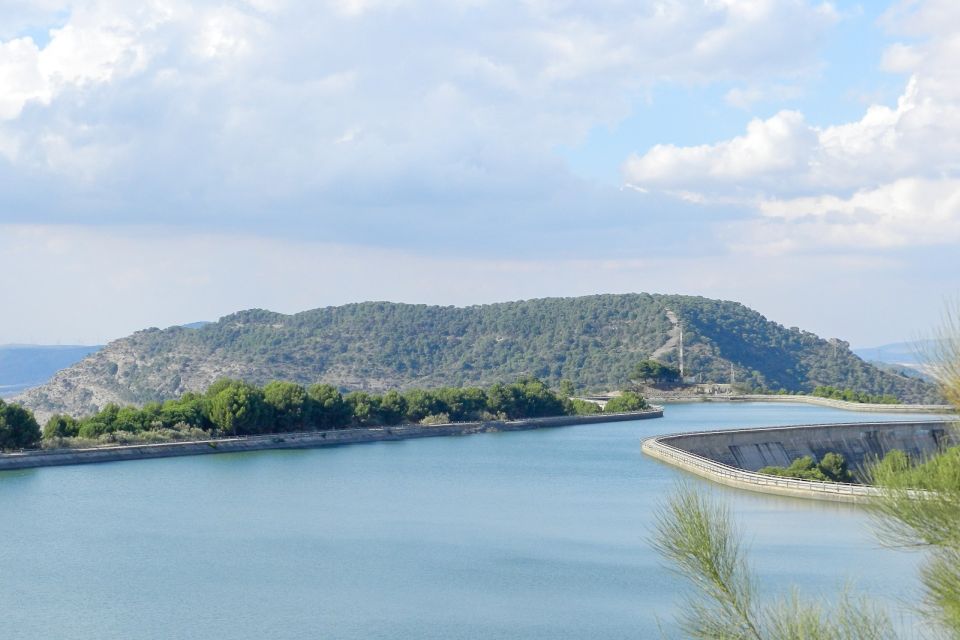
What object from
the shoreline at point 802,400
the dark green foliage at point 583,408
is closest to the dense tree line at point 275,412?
the dark green foliage at point 583,408

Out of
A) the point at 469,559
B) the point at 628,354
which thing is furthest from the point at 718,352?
the point at 469,559

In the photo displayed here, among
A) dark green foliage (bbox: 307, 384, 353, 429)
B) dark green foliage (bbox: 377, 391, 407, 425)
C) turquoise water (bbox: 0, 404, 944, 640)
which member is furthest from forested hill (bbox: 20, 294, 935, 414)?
turquoise water (bbox: 0, 404, 944, 640)

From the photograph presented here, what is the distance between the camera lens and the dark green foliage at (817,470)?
122 ft

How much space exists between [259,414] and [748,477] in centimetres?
2318

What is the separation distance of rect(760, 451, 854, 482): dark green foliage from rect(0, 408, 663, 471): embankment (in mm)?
20837

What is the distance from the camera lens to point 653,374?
97.0 meters

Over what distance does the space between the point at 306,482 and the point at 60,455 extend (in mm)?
9489

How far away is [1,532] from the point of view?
28406 mm

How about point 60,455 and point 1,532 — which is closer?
point 1,532

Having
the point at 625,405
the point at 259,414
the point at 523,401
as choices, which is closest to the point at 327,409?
the point at 259,414

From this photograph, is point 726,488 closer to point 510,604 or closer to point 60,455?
point 510,604

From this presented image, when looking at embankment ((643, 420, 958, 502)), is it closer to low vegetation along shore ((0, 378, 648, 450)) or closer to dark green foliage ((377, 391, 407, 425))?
dark green foliage ((377, 391, 407, 425))

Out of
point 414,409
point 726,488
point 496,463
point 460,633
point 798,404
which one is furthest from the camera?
point 798,404

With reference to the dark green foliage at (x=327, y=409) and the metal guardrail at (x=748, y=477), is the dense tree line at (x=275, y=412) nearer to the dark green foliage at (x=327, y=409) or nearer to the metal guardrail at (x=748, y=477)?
the dark green foliage at (x=327, y=409)
